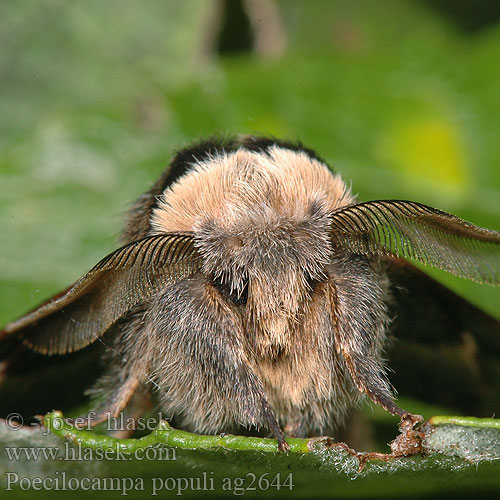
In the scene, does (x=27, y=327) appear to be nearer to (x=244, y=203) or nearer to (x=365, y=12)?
(x=244, y=203)

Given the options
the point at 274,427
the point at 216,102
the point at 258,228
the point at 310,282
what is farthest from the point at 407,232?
the point at 216,102

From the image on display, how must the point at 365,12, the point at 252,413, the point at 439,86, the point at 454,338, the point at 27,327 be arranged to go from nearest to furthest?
the point at 252,413
the point at 27,327
the point at 454,338
the point at 439,86
the point at 365,12

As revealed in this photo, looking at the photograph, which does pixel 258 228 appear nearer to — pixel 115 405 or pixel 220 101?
pixel 115 405

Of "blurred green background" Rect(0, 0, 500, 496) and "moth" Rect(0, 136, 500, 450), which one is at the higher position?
"blurred green background" Rect(0, 0, 500, 496)

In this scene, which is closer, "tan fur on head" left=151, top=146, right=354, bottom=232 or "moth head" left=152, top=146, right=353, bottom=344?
"moth head" left=152, top=146, right=353, bottom=344

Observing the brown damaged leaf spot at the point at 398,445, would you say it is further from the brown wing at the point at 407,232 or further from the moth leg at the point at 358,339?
the brown wing at the point at 407,232

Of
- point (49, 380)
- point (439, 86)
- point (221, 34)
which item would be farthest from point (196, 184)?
point (221, 34)

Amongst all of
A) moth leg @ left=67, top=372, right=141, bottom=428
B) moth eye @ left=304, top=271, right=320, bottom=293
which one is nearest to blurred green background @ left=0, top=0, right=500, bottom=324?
moth leg @ left=67, top=372, right=141, bottom=428

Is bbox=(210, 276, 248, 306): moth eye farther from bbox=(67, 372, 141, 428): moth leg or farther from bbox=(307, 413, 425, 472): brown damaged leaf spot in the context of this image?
bbox=(67, 372, 141, 428): moth leg
